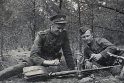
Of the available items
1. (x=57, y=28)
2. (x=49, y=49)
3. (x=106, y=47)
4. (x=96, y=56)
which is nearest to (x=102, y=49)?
(x=106, y=47)

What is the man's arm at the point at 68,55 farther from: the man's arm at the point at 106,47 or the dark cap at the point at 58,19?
the man's arm at the point at 106,47

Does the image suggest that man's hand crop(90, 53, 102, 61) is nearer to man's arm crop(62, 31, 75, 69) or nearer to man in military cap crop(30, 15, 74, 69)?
man in military cap crop(30, 15, 74, 69)

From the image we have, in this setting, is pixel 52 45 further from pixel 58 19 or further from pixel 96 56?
pixel 96 56

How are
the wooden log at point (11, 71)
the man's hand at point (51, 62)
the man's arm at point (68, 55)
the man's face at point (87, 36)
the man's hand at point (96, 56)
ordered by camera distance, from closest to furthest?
the man's hand at point (96, 56)
the man's face at point (87, 36)
the man's hand at point (51, 62)
the wooden log at point (11, 71)
the man's arm at point (68, 55)

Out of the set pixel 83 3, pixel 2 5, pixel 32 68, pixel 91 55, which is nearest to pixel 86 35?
pixel 91 55

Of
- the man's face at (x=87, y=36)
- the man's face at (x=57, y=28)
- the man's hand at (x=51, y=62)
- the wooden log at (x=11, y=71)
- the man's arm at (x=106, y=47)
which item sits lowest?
the wooden log at (x=11, y=71)

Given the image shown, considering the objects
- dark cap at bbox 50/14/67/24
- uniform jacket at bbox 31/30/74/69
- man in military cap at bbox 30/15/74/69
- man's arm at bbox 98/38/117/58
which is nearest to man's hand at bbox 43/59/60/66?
man in military cap at bbox 30/15/74/69

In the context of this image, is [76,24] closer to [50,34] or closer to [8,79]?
[50,34]

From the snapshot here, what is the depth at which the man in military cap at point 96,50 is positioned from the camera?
6197 mm

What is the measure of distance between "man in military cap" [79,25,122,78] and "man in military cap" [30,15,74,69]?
70 centimetres

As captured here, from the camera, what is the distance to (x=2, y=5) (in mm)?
10609

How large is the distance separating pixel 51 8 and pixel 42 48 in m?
1.17

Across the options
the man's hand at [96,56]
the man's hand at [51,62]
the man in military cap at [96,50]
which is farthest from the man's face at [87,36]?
the man's hand at [51,62]

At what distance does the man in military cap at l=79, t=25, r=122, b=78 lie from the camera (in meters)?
6.20
